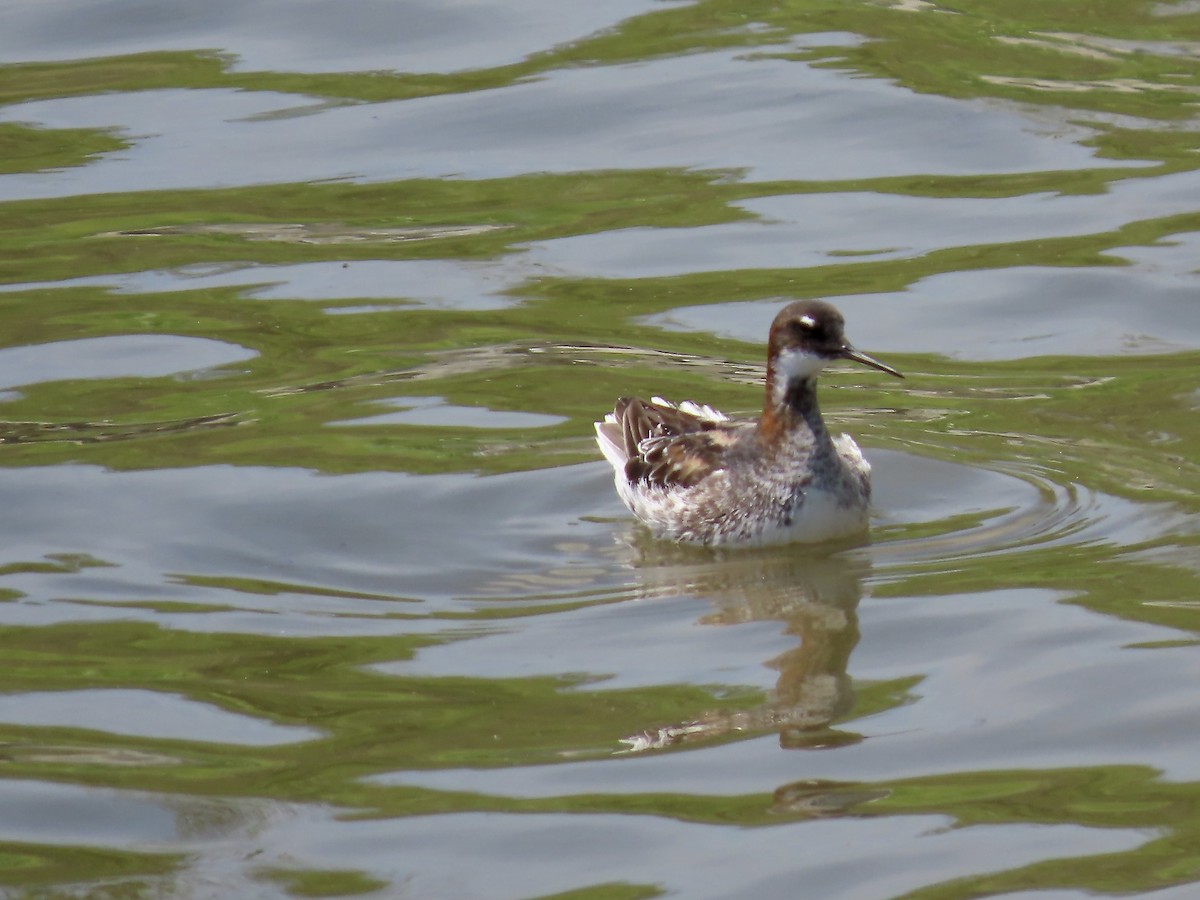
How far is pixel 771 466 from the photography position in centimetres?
1144

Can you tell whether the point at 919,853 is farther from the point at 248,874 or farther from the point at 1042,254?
the point at 1042,254

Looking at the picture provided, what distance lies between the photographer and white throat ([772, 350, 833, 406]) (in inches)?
450

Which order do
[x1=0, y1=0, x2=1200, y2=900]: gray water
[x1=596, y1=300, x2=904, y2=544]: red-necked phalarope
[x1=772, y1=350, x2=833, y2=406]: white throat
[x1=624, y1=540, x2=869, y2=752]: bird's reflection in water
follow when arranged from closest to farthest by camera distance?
[x1=0, y1=0, x2=1200, y2=900]: gray water, [x1=624, y1=540, x2=869, y2=752]: bird's reflection in water, [x1=596, y1=300, x2=904, y2=544]: red-necked phalarope, [x1=772, y1=350, x2=833, y2=406]: white throat

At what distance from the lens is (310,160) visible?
1748cm

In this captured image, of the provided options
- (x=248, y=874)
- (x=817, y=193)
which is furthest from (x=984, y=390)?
(x=248, y=874)

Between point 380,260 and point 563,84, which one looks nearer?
point 380,260

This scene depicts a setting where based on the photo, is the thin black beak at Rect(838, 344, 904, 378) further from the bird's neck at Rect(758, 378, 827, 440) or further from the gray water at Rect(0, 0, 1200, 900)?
the gray water at Rect(0, 0, 1200, 900)

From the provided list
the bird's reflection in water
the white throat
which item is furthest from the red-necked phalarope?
the bird's reflection in water

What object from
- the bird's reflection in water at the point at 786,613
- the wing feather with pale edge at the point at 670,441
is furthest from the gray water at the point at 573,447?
the wing feather with pale edge at the point at 670,441

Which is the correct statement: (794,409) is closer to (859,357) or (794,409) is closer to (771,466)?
(771,466)

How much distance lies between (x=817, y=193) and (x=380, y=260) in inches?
133

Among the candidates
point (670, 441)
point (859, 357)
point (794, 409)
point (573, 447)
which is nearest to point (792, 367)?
point (794, 409)

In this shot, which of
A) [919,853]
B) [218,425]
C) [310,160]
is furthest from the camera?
[310,160]

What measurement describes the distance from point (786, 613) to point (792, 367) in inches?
75.0
